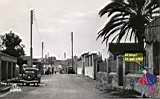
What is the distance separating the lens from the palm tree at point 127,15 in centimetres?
4228

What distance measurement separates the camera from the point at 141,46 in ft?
131

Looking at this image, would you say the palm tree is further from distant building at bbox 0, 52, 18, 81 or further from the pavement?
distant building at bbox 0, 52, 18, 81

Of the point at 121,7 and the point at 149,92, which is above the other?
the point at 121,7

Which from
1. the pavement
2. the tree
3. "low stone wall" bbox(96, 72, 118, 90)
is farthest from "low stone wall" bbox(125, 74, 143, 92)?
the tree

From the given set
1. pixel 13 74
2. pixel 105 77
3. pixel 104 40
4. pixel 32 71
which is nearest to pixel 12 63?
pixel 13 74

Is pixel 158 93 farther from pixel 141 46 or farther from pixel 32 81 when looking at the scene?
pixel 32 81

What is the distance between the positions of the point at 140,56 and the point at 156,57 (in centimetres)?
427

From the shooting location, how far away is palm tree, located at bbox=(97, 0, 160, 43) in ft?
139

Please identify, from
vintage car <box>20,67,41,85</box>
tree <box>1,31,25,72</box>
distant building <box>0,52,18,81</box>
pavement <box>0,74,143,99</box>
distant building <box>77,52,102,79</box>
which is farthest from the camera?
tree <box>1,31,25,72</box>

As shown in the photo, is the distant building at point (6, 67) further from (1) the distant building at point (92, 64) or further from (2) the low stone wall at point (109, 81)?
(2) the low stone wall at point (109, 81)

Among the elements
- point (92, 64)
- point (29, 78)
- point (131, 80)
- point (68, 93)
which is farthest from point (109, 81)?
point (92, 64)

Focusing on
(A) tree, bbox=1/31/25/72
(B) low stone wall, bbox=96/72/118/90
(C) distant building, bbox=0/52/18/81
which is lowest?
(B) low stone wall, bbox=96/72/118/90

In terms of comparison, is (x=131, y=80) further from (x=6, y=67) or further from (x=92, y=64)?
(x=92, y=64)

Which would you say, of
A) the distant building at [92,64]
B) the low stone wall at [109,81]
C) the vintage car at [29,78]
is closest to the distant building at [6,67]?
the vintage car at [29,78]
